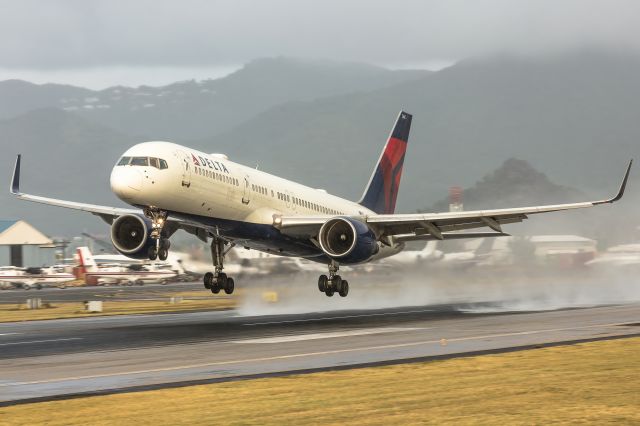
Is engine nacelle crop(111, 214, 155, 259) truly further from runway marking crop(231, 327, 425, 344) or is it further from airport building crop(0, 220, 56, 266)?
airport building crop(0, 220, 56, 266)

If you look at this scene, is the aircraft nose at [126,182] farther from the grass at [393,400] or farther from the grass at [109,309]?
the grass at [109,309]

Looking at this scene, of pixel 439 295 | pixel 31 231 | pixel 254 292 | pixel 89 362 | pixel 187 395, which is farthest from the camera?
pixel 31 231

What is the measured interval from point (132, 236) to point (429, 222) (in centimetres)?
1409

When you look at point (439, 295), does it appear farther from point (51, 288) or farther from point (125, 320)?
point (51, 288)

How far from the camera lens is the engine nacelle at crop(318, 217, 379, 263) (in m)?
41.5

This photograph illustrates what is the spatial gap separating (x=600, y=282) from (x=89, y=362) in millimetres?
47812

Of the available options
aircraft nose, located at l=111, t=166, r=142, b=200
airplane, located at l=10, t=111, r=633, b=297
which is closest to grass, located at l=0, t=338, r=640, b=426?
aircraft nose, located at l=111, t=166, r=142, b=200

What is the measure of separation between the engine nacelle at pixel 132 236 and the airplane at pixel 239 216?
0.04m

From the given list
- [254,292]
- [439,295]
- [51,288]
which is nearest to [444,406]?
[254,292]

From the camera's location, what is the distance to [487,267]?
65.6m

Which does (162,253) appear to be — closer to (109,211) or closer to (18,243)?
(109,211)

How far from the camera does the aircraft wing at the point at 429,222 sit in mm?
42844

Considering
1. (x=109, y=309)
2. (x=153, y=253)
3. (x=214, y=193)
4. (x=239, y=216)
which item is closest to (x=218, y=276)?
(x=239, y=216)

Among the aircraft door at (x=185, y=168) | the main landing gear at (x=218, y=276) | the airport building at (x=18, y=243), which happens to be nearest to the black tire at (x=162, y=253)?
the aircraft door at (x=185, y=168)
